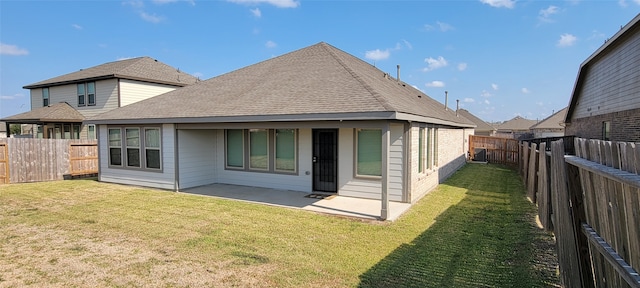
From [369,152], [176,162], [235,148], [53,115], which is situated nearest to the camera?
[369,152]

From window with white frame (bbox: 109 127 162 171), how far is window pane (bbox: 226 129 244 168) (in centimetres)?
231

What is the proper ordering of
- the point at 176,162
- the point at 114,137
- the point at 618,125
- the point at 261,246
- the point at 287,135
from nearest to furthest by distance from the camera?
the point at 261,246 < the point at 287,135 < the point at 176,162 < the point at 114,137 < the point at 618,125

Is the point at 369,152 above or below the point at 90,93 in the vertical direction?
below

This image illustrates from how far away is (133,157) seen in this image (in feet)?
40.2

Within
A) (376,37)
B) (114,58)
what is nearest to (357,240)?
(376,37)

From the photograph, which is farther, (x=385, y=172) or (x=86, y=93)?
(x=86, y=93)

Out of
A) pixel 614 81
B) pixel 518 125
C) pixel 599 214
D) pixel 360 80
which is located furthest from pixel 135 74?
pixel 518 125

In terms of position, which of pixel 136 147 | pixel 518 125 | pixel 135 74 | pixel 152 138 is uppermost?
pixel 135 74

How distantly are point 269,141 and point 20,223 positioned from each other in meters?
6.50

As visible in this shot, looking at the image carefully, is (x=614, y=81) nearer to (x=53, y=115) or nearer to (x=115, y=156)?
(x=115, y=156)

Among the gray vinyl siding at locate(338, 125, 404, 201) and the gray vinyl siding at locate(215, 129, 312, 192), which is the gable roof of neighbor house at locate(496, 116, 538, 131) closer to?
the gray vinyl siding at locate(338, 125, 404, 201)

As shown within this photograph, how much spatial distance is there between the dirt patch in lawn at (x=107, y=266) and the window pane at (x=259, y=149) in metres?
5.53

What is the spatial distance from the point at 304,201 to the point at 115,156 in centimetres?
829

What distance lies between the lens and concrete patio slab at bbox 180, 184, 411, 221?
26.7 ft
